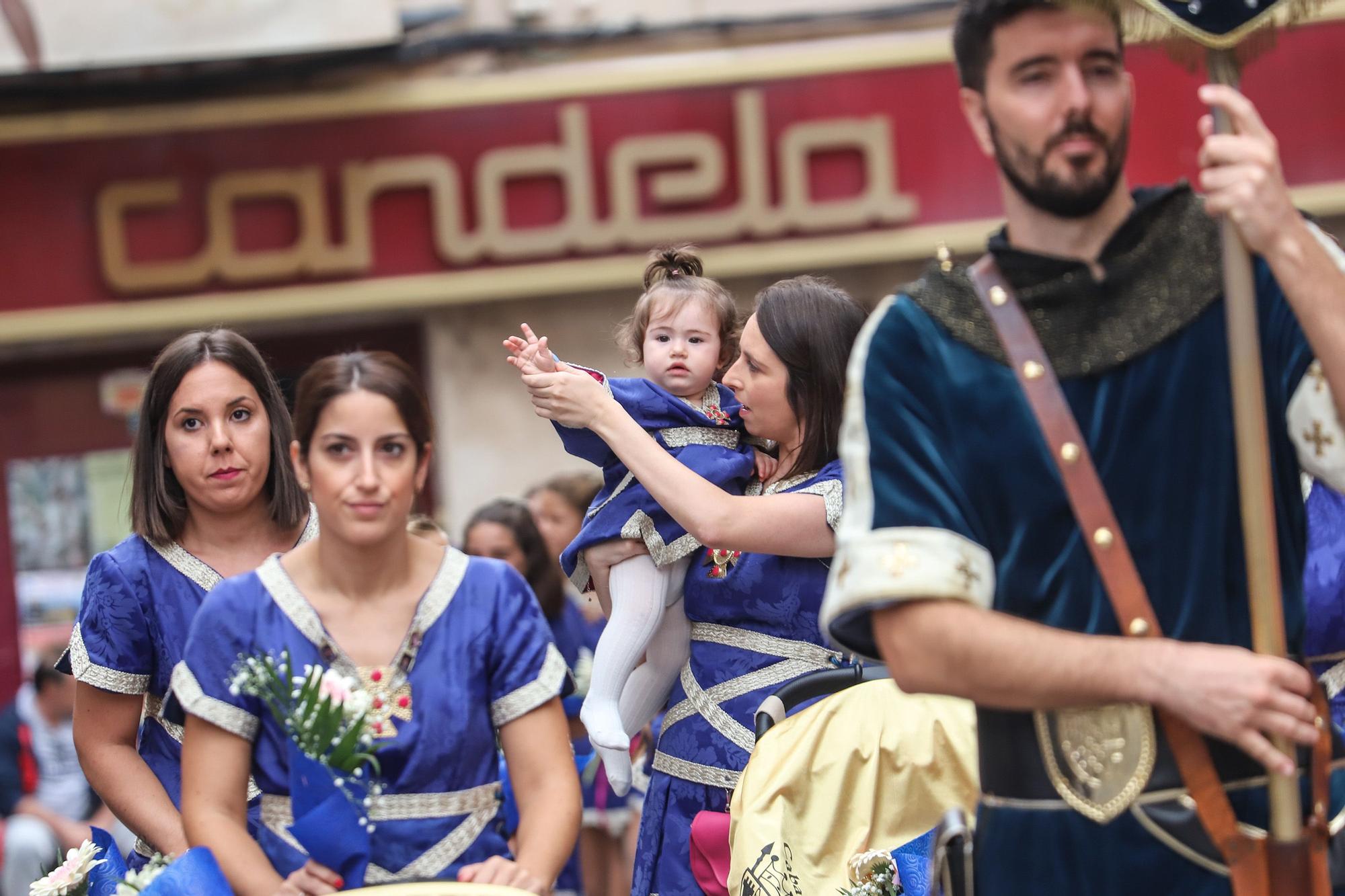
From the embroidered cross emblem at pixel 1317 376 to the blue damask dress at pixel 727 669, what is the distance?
161 cm

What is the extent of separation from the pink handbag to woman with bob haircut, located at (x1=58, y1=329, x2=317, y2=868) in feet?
3.70

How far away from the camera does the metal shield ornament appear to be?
7.98 ft

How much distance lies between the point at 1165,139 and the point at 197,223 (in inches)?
227

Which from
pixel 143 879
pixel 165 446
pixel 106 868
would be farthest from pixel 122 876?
pixel 165 446

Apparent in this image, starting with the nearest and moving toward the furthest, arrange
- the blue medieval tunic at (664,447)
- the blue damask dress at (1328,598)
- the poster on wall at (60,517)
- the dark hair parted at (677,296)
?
the blue damask dress at (1328,598) < the blue medieval tunic at (664,447) < the dark hair parted at (677,296) < the poster on wall at (60,517)

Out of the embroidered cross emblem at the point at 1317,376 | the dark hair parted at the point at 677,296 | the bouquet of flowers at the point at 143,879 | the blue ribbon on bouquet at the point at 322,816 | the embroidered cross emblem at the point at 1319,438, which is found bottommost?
the bouquet of flowers at the point at 143,879

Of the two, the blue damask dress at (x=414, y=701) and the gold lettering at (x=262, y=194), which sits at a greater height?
the gold lettering at (x=262, y=194)

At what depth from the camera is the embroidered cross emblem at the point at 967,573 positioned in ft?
7.93

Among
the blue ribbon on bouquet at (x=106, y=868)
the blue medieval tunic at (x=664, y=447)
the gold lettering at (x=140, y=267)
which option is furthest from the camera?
the gold lettering at (x=140, y=267)

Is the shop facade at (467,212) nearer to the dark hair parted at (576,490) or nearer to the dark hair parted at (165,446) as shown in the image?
the dark hair parted at (576,490)

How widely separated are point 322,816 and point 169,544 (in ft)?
4.15

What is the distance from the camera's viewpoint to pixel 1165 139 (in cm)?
1070

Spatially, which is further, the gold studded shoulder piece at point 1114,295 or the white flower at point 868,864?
the white flower at point 868,864

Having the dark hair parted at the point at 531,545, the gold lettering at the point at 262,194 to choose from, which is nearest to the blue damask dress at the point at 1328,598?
the dark hair parted at the point at 531,545
